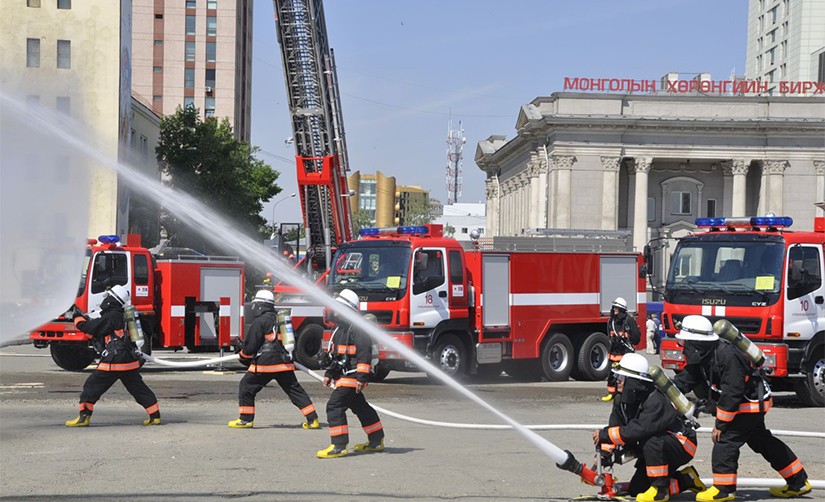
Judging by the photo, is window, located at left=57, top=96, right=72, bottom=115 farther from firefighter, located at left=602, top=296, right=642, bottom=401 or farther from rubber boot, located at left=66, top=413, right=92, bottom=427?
firefighter, located at left=602, top=296, right=642, bottom=401

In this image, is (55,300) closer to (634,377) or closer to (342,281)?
(634,377)

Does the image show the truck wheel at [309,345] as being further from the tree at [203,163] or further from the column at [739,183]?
the column at [739,183]

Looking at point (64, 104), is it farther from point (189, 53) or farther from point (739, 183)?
point (189, 53)

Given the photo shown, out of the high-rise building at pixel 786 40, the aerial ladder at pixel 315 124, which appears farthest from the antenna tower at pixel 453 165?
the aerial ladder at pixel 315 124

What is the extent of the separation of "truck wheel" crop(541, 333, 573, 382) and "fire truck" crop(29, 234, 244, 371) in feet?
20.8

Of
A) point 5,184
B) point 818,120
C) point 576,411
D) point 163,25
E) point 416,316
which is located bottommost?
point 576,411

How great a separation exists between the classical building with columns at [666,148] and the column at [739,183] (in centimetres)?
7

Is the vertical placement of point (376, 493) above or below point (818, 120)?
below

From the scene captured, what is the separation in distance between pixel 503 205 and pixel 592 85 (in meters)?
29.0

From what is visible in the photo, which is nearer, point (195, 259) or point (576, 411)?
point (576, 411)

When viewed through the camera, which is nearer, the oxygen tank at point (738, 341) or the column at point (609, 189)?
the oxygen tank at point (738, 341)

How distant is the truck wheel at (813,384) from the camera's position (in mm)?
16484

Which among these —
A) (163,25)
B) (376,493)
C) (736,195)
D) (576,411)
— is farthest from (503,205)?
(376,493)

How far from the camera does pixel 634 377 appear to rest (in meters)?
8.60
